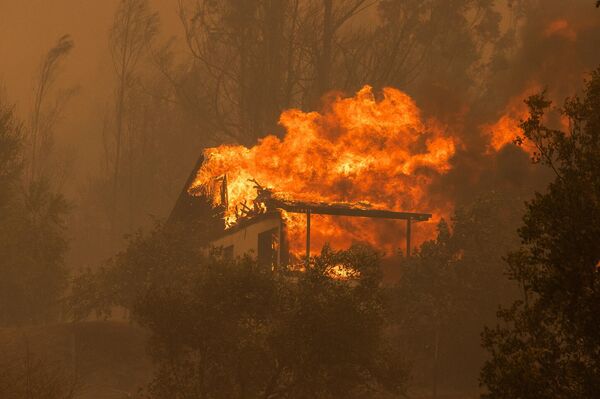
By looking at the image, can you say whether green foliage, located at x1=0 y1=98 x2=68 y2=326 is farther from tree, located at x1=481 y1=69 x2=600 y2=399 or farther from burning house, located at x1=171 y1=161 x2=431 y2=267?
tree, located at x1=481 y1=69 x2=600 y2=399

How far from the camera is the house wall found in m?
25.8

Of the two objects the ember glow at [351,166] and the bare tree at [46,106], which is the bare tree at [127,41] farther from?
the ember glow at [351,166]

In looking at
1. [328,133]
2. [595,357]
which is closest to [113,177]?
[328,133]

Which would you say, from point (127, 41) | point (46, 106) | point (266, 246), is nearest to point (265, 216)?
point (266, 246)

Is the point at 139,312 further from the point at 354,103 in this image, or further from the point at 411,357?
the point at 354,103

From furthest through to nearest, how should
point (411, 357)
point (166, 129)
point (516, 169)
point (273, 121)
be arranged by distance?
point (166, 129)
point (273, 121)
point (516, 169)
point (411, 357)

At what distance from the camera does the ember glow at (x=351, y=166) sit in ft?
87.0

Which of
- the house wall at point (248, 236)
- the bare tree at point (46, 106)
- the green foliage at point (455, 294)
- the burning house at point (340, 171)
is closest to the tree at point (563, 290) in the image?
the green foliage at point (455, 294)

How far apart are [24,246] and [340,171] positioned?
14.5 meters

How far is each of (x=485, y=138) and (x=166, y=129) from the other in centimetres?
4025

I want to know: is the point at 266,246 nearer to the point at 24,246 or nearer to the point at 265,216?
the point at 265,216

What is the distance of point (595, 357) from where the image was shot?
773 cm

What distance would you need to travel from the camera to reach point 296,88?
43094 mm

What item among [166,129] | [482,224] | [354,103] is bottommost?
[482,224]
